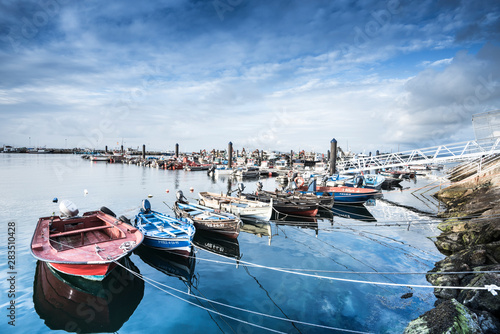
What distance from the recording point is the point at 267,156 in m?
120

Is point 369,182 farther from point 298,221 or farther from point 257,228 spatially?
point 257,228

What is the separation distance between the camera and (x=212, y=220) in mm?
17000

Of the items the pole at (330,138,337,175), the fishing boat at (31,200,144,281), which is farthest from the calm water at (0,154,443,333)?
the pole at (330,138,337,175)

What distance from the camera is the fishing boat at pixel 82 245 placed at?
401 inches

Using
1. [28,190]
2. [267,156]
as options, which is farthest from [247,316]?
[267,156]

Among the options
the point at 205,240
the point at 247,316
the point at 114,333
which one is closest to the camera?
the point at 114,333

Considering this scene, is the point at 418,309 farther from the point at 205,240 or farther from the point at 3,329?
the point at 3,329

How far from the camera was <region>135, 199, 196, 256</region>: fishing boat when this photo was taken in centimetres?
1347

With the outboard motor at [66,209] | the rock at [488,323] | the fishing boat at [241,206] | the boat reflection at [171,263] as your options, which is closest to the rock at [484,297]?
the rock at [488,323]

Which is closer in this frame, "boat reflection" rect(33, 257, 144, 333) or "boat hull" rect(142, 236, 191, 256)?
"boat reflection" rect(33, 257, 144, 333)

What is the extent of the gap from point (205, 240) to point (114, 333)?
9027 millimetres

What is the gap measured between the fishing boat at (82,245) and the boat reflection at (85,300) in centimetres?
81

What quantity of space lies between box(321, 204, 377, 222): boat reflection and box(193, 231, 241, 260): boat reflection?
41.2 feet

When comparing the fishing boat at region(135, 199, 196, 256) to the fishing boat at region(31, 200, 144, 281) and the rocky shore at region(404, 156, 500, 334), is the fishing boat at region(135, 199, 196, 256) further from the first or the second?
the rocky shore at region(404, 156, 500, 334)
